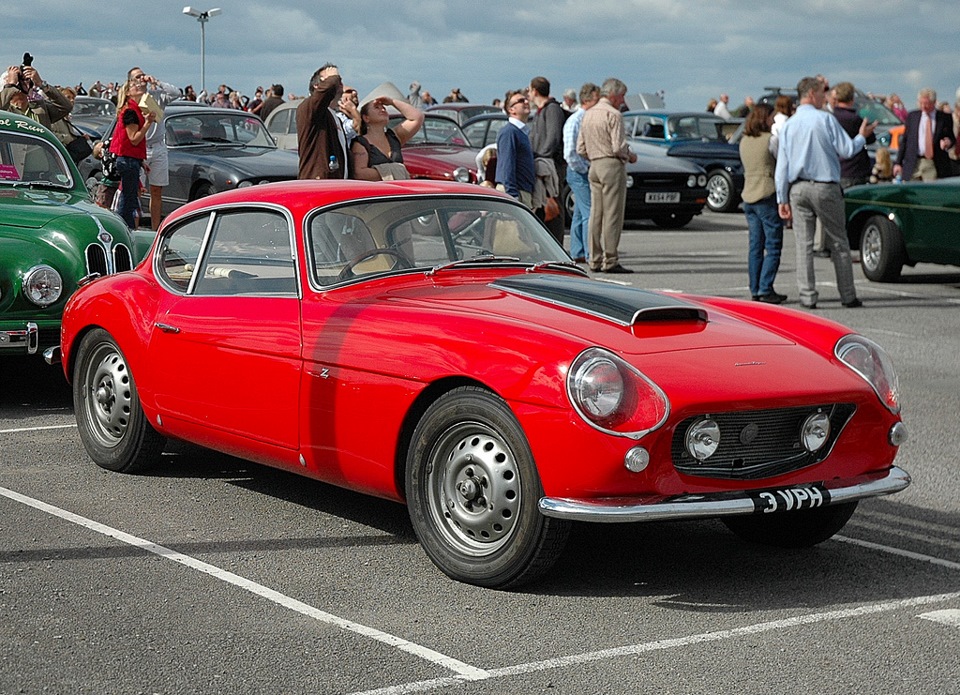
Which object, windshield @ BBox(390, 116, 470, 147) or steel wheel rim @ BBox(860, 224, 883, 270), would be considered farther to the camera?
windshield @ BBox(390, 116, 470, 147)

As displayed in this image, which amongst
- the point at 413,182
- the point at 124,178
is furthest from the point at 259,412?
the point at 124,178

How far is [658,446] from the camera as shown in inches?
194

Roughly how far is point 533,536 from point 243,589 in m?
1.07

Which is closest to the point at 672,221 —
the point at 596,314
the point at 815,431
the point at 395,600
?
the point at 596,314

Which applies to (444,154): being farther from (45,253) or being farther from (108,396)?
(108,396)

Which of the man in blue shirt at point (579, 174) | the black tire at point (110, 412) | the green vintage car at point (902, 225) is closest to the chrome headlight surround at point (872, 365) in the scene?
the black tire at point (110, 412)

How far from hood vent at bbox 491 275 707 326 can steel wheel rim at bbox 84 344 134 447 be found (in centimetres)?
206

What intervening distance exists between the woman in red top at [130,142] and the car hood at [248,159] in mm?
2153

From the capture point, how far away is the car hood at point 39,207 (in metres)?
9.35

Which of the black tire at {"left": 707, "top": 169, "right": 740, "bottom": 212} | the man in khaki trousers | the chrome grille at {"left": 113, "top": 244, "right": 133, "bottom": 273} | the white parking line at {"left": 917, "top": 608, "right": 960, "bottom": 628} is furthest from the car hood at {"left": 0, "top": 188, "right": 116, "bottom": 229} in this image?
the black tire at {"left": 707, "top": 169, "right": 740, "bottom": 212}

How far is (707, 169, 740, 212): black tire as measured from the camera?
2534cm

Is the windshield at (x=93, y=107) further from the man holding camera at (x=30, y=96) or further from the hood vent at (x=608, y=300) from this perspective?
the hood vent at (x=608, y=300)

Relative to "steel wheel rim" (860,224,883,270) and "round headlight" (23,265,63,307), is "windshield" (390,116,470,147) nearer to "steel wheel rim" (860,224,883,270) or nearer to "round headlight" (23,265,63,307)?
"steel wheel rim" (860,224,883,270)

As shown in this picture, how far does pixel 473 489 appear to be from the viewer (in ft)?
17.1
